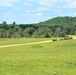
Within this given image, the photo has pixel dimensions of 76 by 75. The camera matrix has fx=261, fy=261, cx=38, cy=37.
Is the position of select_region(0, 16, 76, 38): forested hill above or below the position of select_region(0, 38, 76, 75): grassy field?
above

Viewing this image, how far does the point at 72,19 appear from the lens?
186750 millimetres

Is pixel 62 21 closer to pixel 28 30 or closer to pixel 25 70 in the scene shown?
pixel 28 30

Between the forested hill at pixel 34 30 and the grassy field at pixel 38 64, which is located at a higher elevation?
the forested hill at pixel 34 30

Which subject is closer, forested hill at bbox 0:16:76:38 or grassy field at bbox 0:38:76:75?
grassy field at bbox 0:38:76:75

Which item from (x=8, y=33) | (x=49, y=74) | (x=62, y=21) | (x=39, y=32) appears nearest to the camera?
(x=49, y=74)

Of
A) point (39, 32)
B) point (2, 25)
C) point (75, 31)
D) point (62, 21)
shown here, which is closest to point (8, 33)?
point (39, 32)

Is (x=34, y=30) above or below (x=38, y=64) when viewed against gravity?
above

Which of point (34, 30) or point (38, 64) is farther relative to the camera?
point (34, 30)

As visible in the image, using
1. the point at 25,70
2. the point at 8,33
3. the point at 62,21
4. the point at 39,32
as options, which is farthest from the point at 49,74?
the point at 62,21

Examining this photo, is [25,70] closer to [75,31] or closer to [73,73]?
[73,73]

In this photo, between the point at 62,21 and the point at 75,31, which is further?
the point at 62,21

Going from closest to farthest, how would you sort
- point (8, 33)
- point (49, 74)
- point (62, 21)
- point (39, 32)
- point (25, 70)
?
point (49, 74), point (25, 70), point (8, 33), point (39, 32), point (62, 21)

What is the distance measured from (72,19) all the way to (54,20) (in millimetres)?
13803

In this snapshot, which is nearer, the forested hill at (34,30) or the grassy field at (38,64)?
the grassy field at (38,64)
